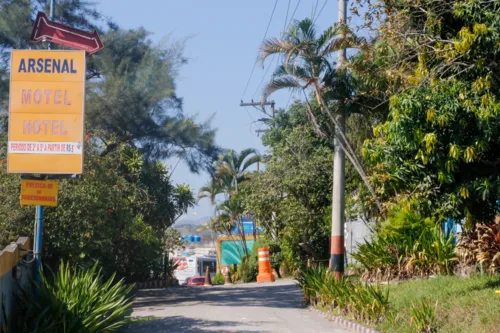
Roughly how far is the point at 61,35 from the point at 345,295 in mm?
8433

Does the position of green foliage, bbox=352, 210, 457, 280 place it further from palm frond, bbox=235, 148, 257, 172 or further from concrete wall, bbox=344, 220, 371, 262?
palm frond, bbox=235, 148, 257, 172

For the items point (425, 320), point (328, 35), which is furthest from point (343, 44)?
point (425, 320)

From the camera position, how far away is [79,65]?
14047mm

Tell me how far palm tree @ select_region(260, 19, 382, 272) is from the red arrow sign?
5287 millimetres

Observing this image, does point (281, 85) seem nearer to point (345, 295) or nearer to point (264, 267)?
point (345, 295)

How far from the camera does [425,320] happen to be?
12.1 meters

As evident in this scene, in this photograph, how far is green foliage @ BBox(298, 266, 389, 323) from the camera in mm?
13891

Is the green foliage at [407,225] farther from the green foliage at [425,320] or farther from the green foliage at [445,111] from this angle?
the green foliage at [425,320]

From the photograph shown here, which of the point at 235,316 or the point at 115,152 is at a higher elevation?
the point at 115,152

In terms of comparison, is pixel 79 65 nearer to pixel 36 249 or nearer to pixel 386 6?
pixel 36 249

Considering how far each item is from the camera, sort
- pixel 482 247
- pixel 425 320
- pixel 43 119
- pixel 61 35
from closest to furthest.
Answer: pixel 425 320
pixel 43 119
pixel 61 35
pixel 482 247

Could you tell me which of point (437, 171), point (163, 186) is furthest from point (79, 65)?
point (163, 186)

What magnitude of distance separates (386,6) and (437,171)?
365cm

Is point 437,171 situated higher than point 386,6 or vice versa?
point 386,6
